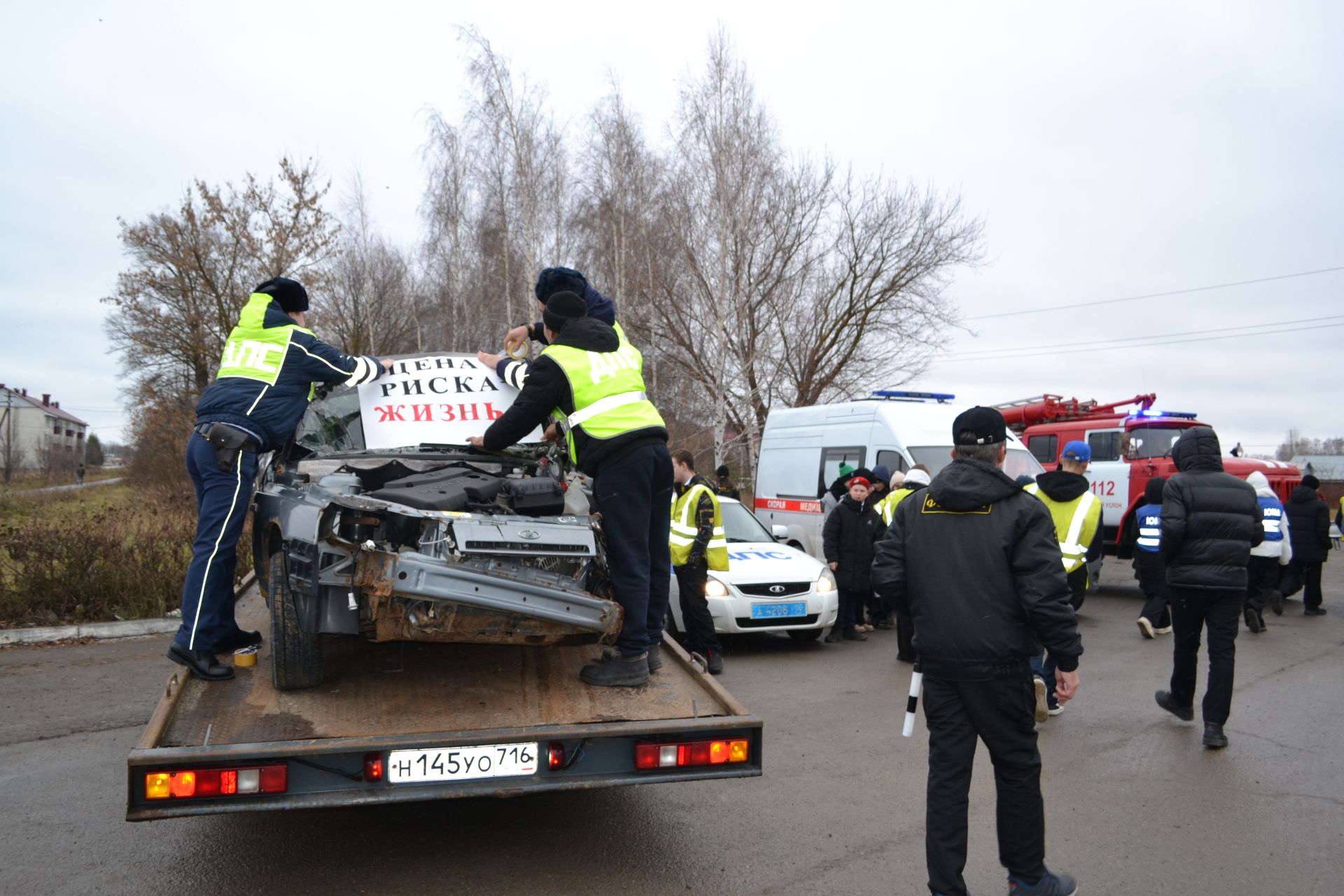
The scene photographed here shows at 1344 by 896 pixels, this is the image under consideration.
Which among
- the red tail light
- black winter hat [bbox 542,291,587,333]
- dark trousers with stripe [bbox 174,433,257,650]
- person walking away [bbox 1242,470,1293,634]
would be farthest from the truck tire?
person walking away [bbox 1242,470,1293,634]

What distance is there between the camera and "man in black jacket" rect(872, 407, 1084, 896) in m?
3.40

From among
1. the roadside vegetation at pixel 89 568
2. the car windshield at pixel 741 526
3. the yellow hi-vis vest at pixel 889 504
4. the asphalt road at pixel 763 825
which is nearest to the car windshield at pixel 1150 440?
the yellow hi-vis vest at pixel 889 504

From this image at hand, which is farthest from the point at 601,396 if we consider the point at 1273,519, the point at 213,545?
the point at 1273,519

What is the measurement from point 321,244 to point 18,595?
1027cm

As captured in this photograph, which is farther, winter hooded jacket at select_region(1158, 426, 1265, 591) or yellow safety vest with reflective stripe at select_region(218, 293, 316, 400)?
winter hooded jacket at select_region(1158, 426, 1265, 591)

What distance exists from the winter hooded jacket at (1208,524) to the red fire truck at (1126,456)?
25.0ft

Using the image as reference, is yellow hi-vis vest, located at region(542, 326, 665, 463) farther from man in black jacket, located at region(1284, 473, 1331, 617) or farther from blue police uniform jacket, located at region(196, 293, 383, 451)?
man in black jacket, located at region(1284, 473, 1331, 617)

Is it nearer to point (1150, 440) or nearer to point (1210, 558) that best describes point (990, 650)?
point (1210, 558)

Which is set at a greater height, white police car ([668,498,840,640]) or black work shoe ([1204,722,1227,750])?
white police car ([668,498,840,640])

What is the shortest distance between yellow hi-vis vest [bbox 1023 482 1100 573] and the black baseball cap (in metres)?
3.02

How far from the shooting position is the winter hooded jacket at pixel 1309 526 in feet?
38.8

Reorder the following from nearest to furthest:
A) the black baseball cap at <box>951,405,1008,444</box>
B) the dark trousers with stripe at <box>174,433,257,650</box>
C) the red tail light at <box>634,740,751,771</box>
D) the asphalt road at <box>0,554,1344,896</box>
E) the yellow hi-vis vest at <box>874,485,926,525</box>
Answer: the black baseball cap at <box>951,405,1008,444</box> < the red tail light at <box>634,740,751,771</box> < the asphalt road at <box>0,554,1344,896</box> < the dark trousers with stripe at <box>174,433,257,650</box> < the yellow hi-vis vest at <box>874,485,926,525</box>

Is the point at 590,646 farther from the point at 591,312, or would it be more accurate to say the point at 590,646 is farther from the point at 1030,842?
the point at 1030,842

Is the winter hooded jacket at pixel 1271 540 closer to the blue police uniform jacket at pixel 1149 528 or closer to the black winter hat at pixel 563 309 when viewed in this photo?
the blue police uniform jacket at pixel 1149 528
